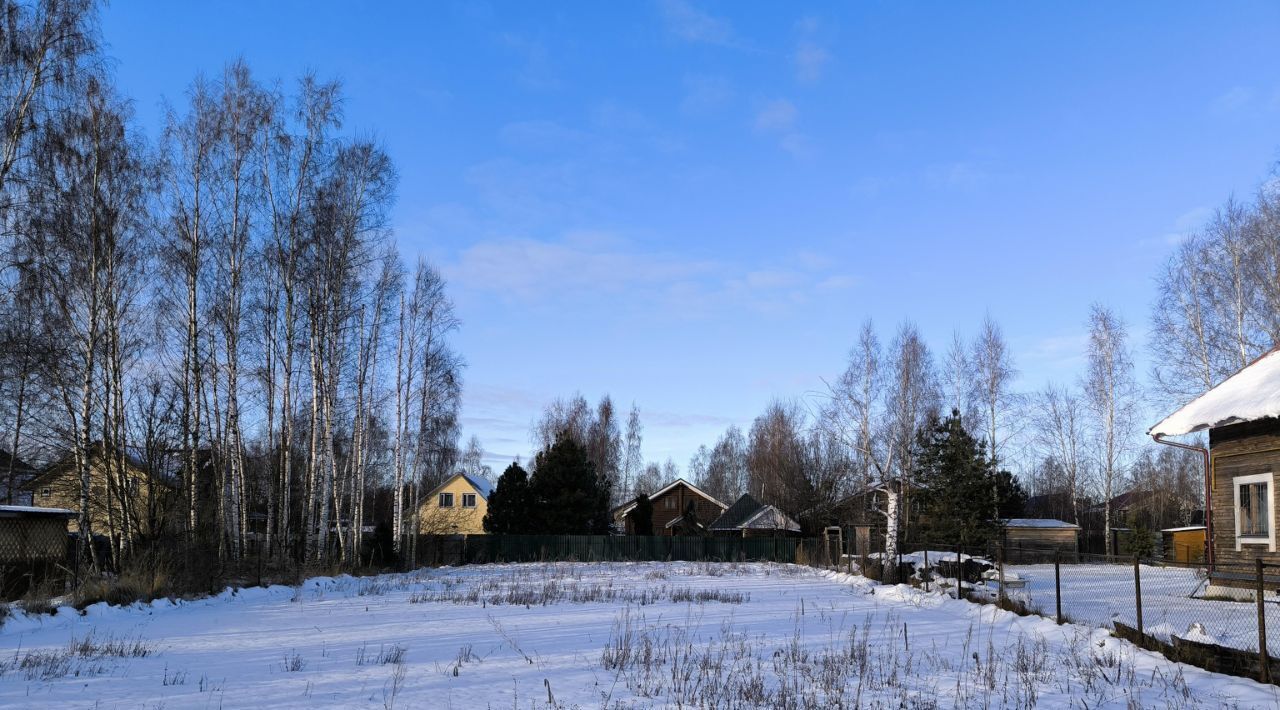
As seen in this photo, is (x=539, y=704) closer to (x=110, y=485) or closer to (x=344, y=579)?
(x=110, y=485)

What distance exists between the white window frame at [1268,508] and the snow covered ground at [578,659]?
575 centimetres

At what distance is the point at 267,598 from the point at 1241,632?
17057 mm

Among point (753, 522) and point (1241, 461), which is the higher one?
point (1241, 461)

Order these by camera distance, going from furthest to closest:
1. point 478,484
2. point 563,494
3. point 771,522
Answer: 1. point 478,484
2. point 771,522
3. point 563,494

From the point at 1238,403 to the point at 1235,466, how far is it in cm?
209

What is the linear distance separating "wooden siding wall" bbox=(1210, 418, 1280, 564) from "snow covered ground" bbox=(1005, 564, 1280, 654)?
1038 mm

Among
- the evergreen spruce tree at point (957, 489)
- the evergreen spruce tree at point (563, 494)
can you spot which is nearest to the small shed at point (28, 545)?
the evergreen spruce tree at point (563, 494)

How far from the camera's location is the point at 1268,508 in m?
15.8

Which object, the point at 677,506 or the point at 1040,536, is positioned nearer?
the point at 1040,536

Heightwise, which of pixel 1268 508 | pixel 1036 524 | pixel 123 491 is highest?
pixel 123 491

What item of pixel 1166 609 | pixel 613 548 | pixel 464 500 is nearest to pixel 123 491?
pixel 1166 609

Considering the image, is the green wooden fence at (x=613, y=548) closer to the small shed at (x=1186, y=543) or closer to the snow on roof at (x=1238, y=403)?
the small shed at (x=1186, y=543)

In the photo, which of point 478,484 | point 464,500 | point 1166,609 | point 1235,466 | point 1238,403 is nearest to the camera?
point 1166,609

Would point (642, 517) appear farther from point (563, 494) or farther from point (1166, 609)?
point (1166, 609)
